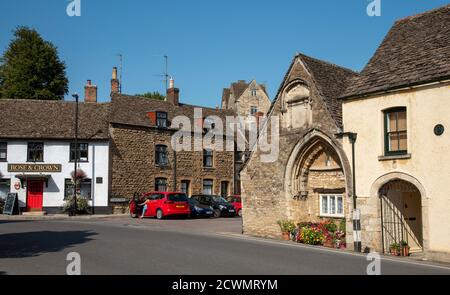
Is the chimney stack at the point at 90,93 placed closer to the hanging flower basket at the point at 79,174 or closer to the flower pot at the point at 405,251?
the hanging flower basket at the point at 79,174

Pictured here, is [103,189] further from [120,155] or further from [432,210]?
[432,210]

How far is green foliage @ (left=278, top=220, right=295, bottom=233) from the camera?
19.2 meters

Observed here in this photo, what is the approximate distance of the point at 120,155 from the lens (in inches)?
1378

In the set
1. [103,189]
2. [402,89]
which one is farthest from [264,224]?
[103,189]

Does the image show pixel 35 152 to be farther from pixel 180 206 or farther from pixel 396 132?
pixel 396 132

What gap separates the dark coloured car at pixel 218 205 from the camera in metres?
32.0

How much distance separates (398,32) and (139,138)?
22.7 meters

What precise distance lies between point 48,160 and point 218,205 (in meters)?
12.7

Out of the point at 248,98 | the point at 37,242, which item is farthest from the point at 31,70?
the point at 37,242

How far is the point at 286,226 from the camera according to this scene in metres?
19.3

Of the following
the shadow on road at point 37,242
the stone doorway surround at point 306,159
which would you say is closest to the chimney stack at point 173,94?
the stone doorway surround at point 306,159

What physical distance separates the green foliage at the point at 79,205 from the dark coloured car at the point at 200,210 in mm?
7796

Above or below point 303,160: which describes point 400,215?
Result: below

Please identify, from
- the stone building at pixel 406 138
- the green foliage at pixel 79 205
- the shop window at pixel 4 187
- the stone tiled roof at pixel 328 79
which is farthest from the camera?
the shop window at pixel 4 187
